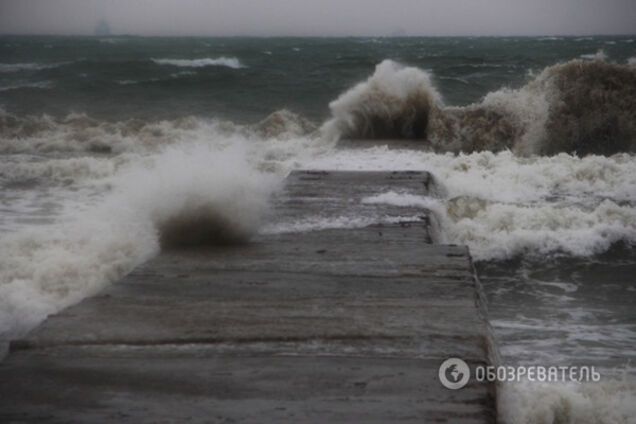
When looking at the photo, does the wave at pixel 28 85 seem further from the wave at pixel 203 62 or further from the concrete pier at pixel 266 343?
the concrete pier at pixel 266 343

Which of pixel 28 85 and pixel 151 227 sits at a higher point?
pixel 151 227

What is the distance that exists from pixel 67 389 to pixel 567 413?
1655mm

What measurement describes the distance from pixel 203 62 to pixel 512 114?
29527mm

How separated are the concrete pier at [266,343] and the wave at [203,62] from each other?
3084cm

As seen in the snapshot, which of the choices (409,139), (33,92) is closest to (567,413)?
(409,139)


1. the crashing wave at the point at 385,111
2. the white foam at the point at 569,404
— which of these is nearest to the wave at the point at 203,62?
the crashing wave at the point at 385,111

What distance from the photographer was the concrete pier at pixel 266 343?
1.85 m

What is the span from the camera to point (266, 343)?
7.45 ft

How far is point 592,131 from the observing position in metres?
10.1

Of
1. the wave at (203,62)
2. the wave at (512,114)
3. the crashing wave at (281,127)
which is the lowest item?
the crashing wave at (281,127)

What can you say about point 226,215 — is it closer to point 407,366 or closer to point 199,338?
point 199,338

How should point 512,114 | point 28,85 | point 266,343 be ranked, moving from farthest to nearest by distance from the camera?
point 28,85 → point 512,114 → point 266,343

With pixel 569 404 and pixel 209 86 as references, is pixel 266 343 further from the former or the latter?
pixel 209 86

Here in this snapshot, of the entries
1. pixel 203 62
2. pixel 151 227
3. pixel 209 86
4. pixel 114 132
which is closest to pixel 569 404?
pixel 151 227
